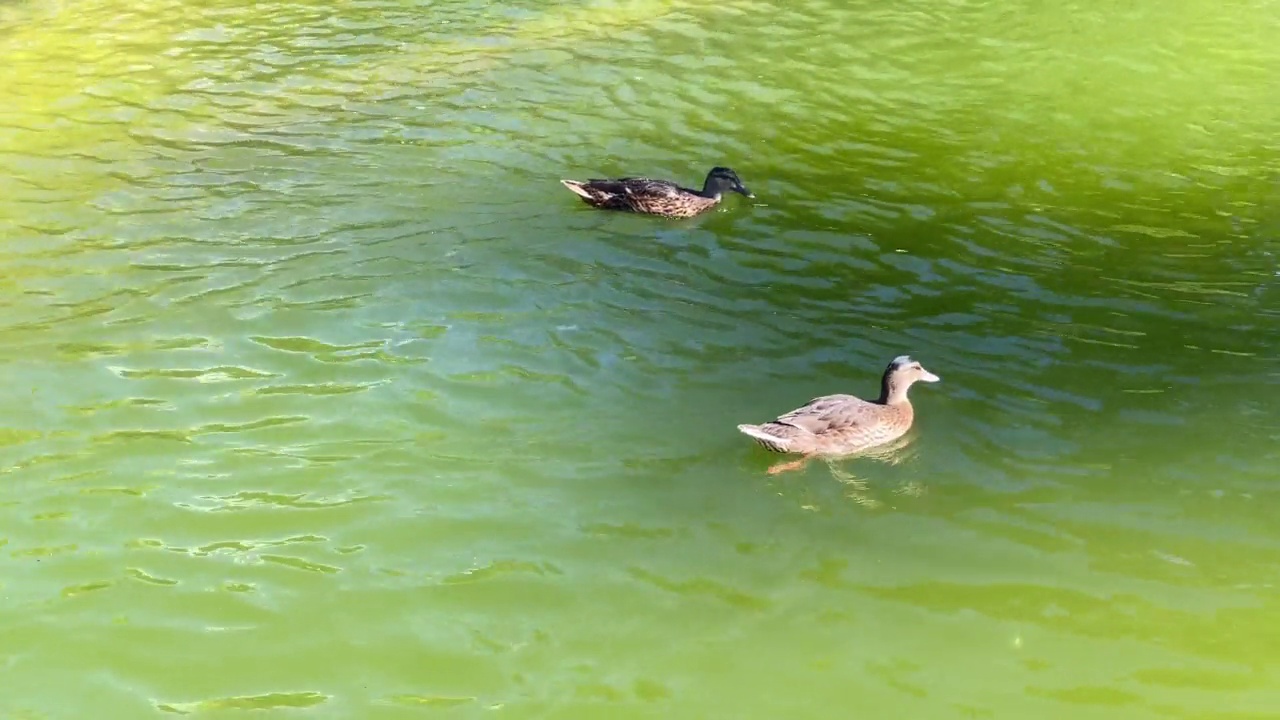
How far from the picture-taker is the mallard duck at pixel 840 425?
764 centimetres

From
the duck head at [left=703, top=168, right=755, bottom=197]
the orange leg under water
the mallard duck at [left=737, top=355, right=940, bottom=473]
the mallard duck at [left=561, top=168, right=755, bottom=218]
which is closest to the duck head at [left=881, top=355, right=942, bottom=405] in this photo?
→ the mallard duck at [left=737, top=355, right=940, bottom=473]

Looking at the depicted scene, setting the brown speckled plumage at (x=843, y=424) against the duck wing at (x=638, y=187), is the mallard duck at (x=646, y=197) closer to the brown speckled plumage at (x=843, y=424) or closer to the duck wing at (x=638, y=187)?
the duck wing at (x=638, y=187)

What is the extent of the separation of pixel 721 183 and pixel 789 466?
4826mm

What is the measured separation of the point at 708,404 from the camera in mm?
8352

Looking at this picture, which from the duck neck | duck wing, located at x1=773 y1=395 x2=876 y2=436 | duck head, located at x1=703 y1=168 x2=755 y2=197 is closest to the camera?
duck wing, located at x1=773 y1=395 x2=876 y2=436

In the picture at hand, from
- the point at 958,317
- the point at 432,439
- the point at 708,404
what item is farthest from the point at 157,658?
the point at 958,317

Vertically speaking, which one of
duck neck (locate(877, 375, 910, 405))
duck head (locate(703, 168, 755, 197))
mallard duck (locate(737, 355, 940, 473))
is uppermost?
duck head (locate(703, 168, 755, 197))

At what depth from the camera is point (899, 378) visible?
8.26 m

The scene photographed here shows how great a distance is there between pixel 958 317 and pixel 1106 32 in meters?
9.92

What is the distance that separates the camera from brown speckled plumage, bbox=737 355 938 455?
7.64m

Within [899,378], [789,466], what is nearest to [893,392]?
[899,378]

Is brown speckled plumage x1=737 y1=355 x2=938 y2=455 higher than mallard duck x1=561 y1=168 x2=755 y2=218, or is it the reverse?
mallard duck x1=561 y1=168 x2=755 y2=218

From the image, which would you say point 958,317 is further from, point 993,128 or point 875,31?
point 875,31

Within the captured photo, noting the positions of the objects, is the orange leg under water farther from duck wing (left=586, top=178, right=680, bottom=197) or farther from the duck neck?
duck wing (left=586, top=178, right=680, bottom=197)
